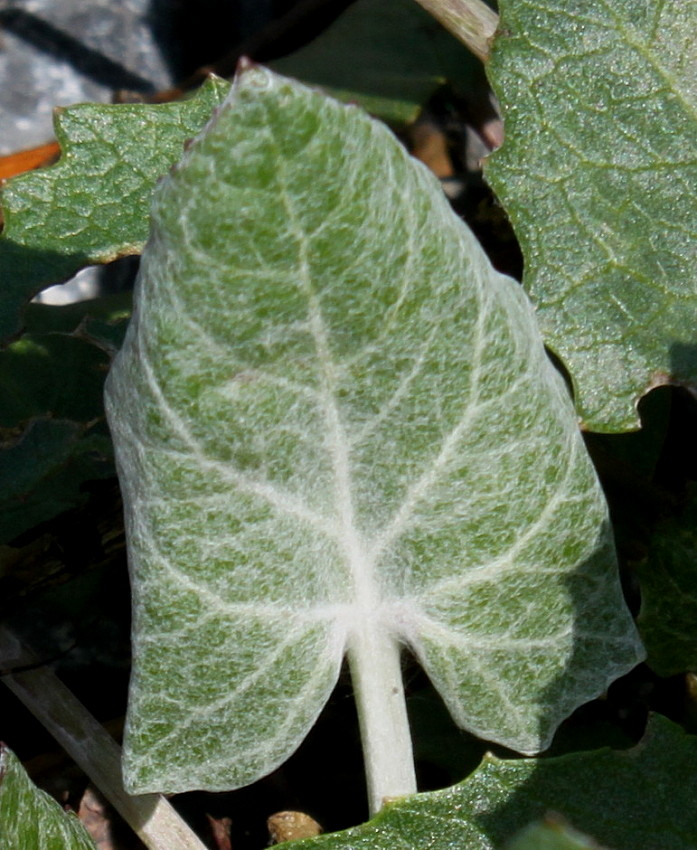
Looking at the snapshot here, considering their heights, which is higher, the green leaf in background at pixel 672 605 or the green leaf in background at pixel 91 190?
the green leaf in background at pixel 91 190

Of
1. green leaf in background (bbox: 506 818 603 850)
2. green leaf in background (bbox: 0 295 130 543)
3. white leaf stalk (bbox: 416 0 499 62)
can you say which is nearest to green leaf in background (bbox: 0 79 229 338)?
green leaf in background (bbox: 0 295 130 543)

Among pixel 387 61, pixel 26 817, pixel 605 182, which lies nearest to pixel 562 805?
pixel 26 817

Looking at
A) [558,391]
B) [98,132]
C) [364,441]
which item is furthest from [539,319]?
[98,132]

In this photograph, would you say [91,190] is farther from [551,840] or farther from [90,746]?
[551,840]

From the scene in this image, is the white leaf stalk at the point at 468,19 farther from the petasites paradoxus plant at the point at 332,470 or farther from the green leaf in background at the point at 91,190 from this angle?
the petasites paradoxus plant at the point at 332,470

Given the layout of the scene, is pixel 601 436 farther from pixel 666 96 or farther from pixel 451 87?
pixel 451 87

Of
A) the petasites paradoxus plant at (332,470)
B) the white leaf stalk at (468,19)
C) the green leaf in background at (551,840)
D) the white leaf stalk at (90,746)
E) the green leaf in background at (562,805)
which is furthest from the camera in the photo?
the white leaf stalk at (468,19)

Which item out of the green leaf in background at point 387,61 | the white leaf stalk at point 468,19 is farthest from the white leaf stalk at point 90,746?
the green leaf in background at point 387,61

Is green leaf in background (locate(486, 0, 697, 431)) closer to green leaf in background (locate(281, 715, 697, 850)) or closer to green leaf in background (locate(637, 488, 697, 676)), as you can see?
green leaf in background (locate(637, 488, 697, 676))
